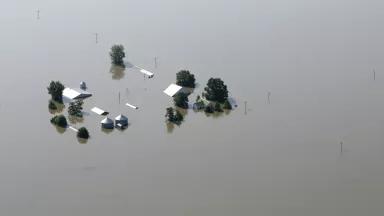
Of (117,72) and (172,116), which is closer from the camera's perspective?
(172,116)

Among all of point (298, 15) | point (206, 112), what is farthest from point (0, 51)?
point (298, 15)

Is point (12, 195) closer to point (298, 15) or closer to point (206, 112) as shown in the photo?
point (206, 112)

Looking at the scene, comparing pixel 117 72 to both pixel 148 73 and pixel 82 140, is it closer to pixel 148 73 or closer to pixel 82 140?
pixel 148 73

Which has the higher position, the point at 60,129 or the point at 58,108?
the point at 58,108

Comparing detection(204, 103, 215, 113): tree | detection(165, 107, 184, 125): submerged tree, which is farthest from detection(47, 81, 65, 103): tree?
detection(204, 103, 215, 113): tree

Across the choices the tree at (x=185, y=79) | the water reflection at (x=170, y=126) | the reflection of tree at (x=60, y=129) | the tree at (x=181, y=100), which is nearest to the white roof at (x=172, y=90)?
the tree at (x=185, y=79)

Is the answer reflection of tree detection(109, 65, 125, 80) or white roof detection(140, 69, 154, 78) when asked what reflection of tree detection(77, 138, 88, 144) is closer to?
reflection of tree detection(109, 65, 125, 80)

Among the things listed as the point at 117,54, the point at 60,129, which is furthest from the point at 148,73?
the point at 60,129
